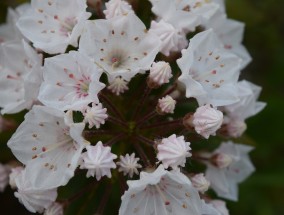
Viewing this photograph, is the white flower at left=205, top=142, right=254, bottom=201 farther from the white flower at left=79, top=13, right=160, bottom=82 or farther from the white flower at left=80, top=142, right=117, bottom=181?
the white flower at left=80, top=142, right=117, bottom=181

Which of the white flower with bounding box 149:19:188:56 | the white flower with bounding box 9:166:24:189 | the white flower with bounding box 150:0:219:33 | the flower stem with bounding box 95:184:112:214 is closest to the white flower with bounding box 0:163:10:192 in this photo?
the white flower with bounding box 9:166:24:189

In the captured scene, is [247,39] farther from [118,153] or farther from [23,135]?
[23,135]

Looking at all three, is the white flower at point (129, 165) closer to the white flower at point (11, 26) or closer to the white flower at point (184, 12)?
the white flower at point (184, 12)

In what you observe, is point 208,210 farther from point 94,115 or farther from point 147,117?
point 94,115

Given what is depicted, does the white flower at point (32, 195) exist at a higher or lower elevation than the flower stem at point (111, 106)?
lower

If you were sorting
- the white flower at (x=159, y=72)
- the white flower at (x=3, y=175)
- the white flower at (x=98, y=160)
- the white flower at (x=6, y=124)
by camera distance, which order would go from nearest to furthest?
the white flower at (x=98, y=160) < the white flower at (x=159, y=72) < the white flower at (x=3, y=175) < the white flower at (x=6, y=124)

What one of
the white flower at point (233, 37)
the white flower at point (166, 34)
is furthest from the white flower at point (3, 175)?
the white flower at point (233, 37)

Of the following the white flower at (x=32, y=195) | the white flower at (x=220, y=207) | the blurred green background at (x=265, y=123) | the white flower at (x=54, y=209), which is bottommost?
the blurred green background at (x=265, y=123)
